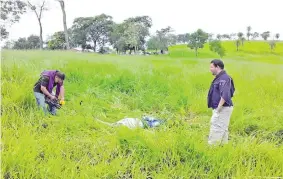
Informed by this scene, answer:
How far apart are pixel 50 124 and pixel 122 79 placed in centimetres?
409

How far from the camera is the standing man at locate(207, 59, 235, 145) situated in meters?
4.45

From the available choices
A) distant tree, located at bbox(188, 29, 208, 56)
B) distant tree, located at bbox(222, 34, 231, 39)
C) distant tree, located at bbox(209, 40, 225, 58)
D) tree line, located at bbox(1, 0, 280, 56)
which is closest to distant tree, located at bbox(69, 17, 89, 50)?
tree line, located at bbox(1, 0, 280, 56)

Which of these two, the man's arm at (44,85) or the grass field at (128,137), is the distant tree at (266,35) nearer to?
the grass field at (128,137)

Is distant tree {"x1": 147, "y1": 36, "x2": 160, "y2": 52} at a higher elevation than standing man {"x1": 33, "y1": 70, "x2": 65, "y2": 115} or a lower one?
higher

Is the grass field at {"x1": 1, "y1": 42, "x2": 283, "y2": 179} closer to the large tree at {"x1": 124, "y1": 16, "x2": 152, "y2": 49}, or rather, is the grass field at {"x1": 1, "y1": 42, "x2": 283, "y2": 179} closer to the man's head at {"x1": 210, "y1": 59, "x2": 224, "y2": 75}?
the man's head at {"x1": 210, "y1": 59, "x2": 224, "y2": 75}

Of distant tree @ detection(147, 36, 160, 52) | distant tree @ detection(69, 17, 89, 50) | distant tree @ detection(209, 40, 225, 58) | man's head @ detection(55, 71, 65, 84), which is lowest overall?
man's head @ detection(55, 71, 65, 84)

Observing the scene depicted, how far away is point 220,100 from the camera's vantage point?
4.53 meters

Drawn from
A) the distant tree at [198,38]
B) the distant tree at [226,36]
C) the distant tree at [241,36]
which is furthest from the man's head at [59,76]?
the distant tree at [226,36]

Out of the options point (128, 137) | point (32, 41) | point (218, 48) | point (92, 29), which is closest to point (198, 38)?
point (218, 48)

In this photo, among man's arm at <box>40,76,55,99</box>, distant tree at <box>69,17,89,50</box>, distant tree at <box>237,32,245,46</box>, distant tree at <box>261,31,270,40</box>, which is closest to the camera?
man's arm at <box>40,76,55,99</box>

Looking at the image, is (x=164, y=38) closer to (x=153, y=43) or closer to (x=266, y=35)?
(x=153, y=43)

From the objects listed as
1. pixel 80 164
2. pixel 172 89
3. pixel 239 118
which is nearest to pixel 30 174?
pixel 80 164

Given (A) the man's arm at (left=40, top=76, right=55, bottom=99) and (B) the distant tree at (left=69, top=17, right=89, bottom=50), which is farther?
(B) the distant tree at (left=69, top=17, right=89, bottom=50)

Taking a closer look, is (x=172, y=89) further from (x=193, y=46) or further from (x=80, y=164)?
(x=193, y=46)
